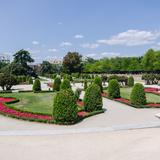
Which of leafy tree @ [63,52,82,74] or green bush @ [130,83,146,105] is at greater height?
leafy tree @ [63,52,82,74]

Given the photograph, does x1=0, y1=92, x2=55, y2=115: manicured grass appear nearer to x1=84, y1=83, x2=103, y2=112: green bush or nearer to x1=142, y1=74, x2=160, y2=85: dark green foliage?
x1=84, y1=83, x2=103, y2=112: green bush

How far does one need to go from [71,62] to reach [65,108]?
79.3 metres

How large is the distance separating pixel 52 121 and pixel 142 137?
4.68 m

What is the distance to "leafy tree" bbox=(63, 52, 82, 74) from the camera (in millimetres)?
93875

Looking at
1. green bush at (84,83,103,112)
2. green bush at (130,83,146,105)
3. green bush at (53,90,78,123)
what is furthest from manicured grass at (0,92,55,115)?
green bush at (130,83,146,105)

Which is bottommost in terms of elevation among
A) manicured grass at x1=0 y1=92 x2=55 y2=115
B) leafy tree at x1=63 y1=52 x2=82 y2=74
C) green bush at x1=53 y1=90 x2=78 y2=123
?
manicured grass at x1=0 y1=92 x2=55 y2=115

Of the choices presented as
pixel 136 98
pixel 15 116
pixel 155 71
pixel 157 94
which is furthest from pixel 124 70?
pixel 15 116

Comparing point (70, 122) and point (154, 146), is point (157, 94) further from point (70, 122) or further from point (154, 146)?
point (154, 146)

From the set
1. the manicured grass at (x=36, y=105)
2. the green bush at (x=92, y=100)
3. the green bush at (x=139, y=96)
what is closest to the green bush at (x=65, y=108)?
the manicured grass at (x=36, y=105)

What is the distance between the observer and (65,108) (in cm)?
1465

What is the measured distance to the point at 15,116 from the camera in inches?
633

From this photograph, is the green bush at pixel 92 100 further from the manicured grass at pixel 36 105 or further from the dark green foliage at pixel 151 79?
the dark green foliage at pixel 151 79

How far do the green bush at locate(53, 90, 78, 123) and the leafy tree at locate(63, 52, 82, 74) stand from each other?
79.0m

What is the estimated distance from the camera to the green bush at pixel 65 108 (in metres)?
14.6
